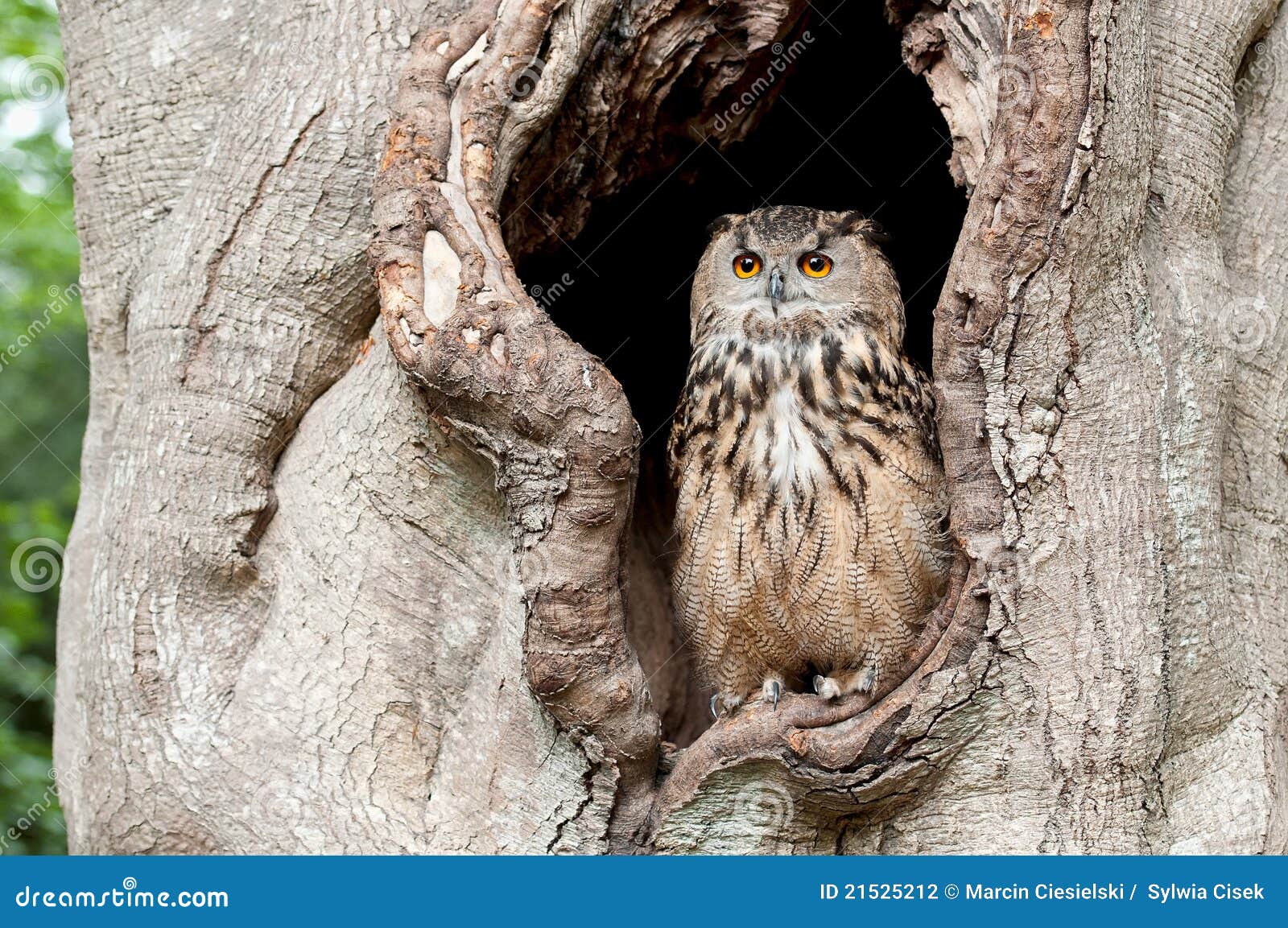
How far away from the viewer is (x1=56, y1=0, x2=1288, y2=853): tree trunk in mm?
2504

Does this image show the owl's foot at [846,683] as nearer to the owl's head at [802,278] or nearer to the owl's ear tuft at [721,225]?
the owl's head at [802,278]

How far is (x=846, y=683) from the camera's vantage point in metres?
3.13

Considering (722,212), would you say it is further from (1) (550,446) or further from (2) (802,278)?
(1) (550,446)

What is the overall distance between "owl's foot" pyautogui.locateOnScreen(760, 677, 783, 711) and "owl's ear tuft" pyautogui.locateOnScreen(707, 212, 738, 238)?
4.31ft

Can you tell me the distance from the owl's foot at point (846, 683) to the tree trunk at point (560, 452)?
0.16 m

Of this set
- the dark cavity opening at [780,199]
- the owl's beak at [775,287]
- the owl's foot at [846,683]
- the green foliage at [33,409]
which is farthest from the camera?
the green foliage at [33,409]

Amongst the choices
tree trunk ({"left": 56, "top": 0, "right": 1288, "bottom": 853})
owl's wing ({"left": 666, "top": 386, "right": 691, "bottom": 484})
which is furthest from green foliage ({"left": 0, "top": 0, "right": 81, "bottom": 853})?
owl's wing ({"left": 666, "top": 386, "right": 691, "bottom": 484})

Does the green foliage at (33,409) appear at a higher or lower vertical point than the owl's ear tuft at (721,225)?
lower

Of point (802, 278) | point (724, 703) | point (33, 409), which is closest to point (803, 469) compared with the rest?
point (802, 278)

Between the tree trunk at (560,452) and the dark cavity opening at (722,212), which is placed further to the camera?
the dark cavity opening at (722,212)

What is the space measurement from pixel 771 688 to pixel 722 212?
2.07 meters

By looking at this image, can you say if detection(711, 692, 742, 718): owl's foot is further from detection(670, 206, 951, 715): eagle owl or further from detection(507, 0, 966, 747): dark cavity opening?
detection(507, 0, 966, 747): dark cavity opening

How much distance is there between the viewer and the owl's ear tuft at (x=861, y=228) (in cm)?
331

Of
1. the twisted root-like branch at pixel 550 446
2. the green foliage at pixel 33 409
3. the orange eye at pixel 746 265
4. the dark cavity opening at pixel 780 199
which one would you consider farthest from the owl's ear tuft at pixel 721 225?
the green foliage at pixel 33 409
